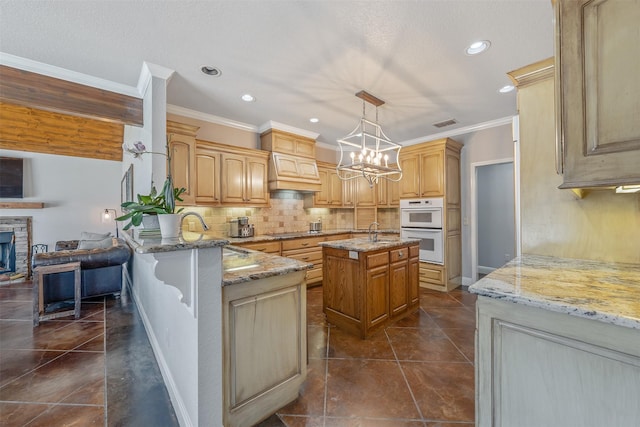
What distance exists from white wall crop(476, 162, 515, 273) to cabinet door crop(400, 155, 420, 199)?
147 centimetres

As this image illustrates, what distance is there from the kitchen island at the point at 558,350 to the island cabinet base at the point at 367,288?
1558 millimetres

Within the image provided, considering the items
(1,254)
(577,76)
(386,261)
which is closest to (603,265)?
(577,76)

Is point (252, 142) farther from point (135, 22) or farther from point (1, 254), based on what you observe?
point (1, 254)

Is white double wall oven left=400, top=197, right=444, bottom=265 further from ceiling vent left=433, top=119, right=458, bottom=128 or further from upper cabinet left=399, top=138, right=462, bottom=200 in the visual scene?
ceiling vent left=433, top=119, right=458, bottom=128

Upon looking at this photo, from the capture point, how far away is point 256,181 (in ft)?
13.5

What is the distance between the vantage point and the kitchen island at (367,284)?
2578 mm

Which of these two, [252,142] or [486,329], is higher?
[252,142]

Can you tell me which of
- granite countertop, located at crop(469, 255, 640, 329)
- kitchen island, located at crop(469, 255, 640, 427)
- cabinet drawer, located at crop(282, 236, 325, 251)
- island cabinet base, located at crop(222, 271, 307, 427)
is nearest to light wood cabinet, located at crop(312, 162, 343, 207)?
cabinet drawer, located at crop(282, 236, 325, 251)

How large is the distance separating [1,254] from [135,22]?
6886mm

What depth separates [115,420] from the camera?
160 cm

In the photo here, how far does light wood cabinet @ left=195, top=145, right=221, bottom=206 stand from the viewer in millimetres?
3496

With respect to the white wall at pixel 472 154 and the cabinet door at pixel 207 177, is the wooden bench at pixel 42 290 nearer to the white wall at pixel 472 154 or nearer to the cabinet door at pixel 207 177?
the cabinet door at pixel 207 177

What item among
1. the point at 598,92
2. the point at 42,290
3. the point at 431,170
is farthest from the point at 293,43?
the point at 42,290

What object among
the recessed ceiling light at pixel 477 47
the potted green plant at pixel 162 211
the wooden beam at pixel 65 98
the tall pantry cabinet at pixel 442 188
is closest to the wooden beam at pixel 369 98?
the recessed ceiling light at pixel 477 47
